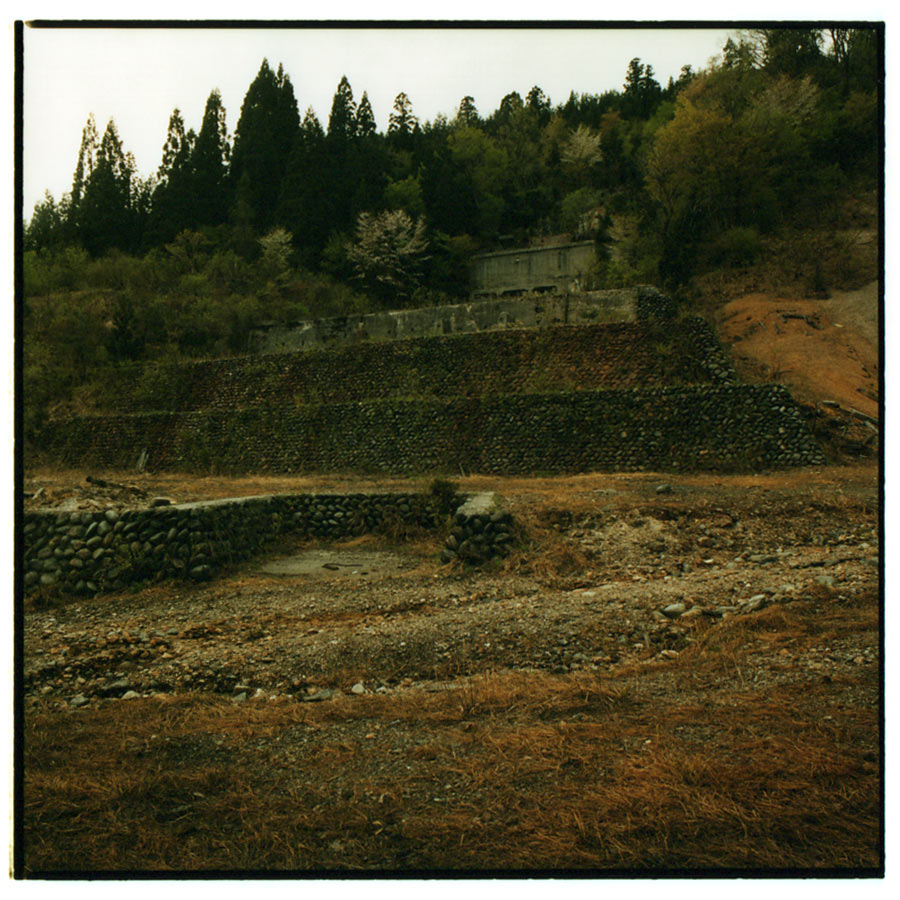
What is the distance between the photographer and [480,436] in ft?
58.3

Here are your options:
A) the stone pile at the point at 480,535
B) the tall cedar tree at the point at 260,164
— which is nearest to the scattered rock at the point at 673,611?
the stone pile at the point at 480,535

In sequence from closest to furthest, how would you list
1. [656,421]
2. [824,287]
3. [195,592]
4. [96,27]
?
[96,27] < [195,592] < [656,421] < [824,287]

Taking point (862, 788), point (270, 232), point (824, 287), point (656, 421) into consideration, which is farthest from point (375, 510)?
point (270, 232)

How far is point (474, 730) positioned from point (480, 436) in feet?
47.8

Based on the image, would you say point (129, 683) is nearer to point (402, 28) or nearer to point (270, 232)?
point (402, 28)

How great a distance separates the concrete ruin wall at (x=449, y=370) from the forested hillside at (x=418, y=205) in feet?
6.15

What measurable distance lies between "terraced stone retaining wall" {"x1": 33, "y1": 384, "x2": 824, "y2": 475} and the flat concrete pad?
6208 millimetres

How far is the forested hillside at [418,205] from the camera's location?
29.6 ft

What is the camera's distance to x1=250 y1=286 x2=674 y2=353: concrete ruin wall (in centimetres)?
2209

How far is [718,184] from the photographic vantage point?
933 inches

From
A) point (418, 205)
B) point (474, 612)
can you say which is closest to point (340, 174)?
point (418, 205)

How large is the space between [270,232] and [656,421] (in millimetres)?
24918

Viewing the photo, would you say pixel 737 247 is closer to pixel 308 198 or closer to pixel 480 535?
pixel 480 535

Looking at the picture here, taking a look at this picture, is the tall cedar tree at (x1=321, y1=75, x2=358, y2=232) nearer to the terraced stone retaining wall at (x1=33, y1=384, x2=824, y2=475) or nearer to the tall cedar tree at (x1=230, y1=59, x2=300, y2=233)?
the tall cedar tree at (x1=230, y1=59, x2=300, y2=233)
